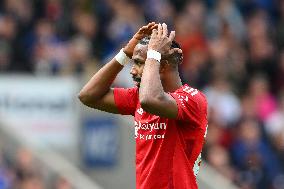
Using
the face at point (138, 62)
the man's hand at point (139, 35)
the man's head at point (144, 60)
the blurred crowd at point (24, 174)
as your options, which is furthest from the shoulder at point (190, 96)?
the blurred crowd at point (24, 174)

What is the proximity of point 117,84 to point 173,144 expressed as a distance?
7.68 meters

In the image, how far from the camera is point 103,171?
52.0 ft

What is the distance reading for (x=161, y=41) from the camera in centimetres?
805

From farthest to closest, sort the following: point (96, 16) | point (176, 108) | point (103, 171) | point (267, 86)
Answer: point (96, 16)
point (267, 86)
point (103, 171)
point (176, 108)

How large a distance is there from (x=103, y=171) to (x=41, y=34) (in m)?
2.45

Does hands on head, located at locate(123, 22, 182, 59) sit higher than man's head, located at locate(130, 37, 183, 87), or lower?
higher

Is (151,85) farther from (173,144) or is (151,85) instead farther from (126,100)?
(126,100)

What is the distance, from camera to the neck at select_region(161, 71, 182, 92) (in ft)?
26.9

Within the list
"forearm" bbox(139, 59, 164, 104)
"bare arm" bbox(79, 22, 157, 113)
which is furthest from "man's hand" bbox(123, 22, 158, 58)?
"forearm" bbox(139, 59, 164, 104)

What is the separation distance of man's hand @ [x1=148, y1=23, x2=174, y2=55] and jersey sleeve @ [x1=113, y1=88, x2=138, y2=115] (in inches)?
24.0

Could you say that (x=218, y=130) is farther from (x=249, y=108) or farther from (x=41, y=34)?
(x=41, y=34)

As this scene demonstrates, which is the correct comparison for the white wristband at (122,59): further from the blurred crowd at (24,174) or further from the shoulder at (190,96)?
the blurred crowd at (24,174)

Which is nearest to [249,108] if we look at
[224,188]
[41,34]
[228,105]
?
[228,105]

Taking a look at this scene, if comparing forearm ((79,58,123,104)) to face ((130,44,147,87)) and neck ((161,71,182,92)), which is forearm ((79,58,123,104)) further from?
neck ((161,71,182,92))
